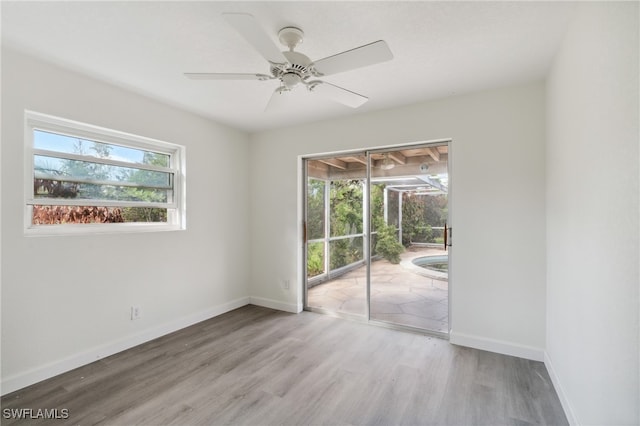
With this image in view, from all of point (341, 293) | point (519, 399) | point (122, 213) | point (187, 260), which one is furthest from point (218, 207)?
point (519, 399)

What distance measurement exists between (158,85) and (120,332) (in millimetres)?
2341

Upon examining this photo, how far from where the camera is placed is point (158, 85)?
271 centimetres

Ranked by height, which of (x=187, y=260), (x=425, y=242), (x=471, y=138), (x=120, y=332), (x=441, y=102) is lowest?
(x=120, y=332)

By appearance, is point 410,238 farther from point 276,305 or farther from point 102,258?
point 102,258

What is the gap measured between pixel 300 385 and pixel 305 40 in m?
2.49

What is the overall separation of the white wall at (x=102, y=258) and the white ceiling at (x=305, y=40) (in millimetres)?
264

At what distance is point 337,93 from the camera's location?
218 cm

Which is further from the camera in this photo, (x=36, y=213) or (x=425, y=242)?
(x=425, y=242)

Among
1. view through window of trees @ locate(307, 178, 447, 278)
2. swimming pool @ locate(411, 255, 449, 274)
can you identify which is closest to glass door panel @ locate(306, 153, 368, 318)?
view through window of trees @ locate(307, 178, 447, 278)

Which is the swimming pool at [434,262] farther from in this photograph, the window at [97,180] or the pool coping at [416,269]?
the window at [97,180]

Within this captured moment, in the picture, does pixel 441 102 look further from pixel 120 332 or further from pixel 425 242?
pixel 120 332

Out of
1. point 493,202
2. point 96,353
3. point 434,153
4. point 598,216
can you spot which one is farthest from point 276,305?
point 598,216

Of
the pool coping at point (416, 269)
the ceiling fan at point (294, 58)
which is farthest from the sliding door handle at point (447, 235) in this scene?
the ceiling fan at point (294, 58)

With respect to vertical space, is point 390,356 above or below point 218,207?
below
